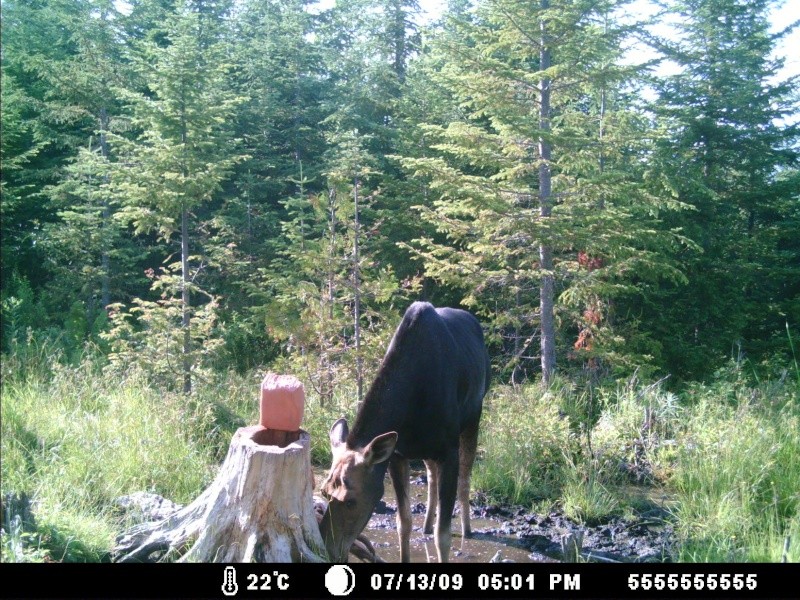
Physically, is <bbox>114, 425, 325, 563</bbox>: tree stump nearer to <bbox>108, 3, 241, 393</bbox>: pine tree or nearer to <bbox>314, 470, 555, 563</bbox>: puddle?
<bbox>314, 470, 555, 563</bbox>: puddle

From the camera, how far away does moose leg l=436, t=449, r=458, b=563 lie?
490cm

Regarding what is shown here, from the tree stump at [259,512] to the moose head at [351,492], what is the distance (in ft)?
0.36

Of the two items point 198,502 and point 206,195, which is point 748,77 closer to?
point 206,195

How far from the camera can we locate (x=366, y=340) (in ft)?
31.0

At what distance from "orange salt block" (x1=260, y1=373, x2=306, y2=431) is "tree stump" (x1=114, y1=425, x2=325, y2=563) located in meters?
0.15

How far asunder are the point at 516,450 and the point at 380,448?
360cm

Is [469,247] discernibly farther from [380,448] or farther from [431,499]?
[380,448]

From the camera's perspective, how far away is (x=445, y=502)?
490cm

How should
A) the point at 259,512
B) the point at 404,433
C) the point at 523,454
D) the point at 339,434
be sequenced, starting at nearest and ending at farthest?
the point at 259,512, the point at 339,434, the point at 404,433, the point at 523,454

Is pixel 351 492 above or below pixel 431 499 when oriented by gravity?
above

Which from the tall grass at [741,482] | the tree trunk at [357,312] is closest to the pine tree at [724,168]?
the tall grass at [741,482]

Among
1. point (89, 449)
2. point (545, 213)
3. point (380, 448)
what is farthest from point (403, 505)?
point (545, 213)

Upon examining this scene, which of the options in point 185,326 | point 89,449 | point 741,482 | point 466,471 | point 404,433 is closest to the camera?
point 404,433
